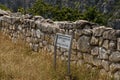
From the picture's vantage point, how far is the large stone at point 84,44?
734 centimetres

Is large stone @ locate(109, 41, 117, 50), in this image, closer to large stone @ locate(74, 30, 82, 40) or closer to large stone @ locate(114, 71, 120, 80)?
large stone @ locate(114, 71, 120, 80)

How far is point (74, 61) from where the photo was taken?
25.6 feet

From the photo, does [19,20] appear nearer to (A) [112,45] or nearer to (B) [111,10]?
(A) [112,45]

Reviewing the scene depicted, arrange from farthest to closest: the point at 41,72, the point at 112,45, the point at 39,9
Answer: the point at 39,9 < the point at 41,72 < the point at 112,45

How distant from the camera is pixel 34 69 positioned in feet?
24.0

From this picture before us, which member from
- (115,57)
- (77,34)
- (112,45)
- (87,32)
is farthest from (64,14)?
(115,57)

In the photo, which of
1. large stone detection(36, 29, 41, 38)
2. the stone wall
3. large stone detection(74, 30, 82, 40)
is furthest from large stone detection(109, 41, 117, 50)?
large stone detection(36, 29, 41, 38)

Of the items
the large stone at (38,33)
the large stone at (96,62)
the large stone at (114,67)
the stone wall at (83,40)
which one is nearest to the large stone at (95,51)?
the stone wall at (83,40)

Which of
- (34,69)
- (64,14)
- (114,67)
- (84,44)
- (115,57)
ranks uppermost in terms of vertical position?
(64,14)

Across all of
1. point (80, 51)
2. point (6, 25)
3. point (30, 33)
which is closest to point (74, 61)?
point (80, 51)

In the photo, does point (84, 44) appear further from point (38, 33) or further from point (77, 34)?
point (38, 33)

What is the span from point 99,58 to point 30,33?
3880mm

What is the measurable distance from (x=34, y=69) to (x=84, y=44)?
4.12ft

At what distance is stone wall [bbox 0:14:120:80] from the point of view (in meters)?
6.55
